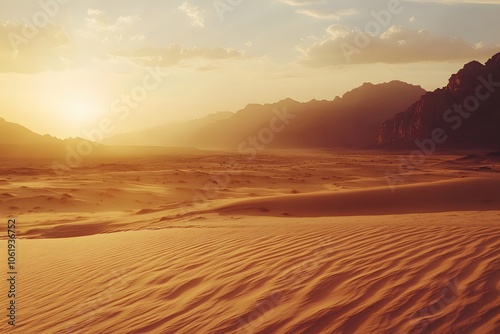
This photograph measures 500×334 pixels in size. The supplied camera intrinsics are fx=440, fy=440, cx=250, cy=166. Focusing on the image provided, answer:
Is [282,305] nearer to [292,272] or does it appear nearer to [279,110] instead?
[292,272]

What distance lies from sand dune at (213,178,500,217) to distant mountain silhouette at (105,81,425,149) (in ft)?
324

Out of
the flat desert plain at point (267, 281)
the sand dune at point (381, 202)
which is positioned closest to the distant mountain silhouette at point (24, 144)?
the sand dune at point (381, 202)

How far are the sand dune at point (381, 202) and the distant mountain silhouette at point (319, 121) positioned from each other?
98.7m

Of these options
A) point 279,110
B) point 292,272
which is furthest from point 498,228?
point 279,110

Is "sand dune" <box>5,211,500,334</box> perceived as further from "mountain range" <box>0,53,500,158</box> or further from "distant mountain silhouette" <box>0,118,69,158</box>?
"distant mountain silhouette" <box>0,118,69,158</box>

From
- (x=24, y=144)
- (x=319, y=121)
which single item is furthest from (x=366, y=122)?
(x=24, y=144)

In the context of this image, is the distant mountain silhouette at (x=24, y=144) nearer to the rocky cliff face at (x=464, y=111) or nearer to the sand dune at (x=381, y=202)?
the rocky cliff face at (x=464, y=111)

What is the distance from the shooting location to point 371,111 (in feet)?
470

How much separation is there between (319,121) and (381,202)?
424ft

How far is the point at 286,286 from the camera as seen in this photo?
4340 mm

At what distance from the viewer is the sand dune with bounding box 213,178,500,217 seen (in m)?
13.8

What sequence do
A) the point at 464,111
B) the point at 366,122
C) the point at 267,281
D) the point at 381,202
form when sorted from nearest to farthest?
the point at 267,281
the point at 381,202
the point at 464,111
the point at 366,122

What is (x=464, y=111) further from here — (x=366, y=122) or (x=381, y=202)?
(x=366, y=122)

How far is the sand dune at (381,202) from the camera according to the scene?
13.8 metres
